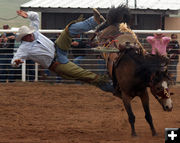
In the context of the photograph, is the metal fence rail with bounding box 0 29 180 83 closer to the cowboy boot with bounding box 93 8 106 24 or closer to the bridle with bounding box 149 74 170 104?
the cowboy boot with bounding box 93 8 106 24

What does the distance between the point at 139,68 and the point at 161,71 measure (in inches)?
14.4

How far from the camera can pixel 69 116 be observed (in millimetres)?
8734

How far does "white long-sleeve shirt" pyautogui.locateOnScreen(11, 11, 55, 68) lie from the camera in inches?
291

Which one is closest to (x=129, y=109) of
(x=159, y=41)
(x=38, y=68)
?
(x=159, y=41)

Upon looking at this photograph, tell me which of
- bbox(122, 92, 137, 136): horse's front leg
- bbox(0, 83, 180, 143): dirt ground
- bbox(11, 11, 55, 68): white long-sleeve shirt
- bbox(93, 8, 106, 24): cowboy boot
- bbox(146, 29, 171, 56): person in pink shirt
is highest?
bbox(93, 8, 106, 24): cowboy boot

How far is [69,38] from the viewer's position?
25.1ft

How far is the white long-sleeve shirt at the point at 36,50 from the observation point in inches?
291

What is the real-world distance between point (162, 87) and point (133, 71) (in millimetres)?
580

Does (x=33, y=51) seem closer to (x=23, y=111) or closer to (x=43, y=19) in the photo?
(x=23, y=111)

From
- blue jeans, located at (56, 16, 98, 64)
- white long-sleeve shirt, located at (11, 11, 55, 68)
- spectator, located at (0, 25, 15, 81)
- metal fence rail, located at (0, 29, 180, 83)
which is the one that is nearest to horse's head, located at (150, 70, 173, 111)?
blue jeans, located at (56, 16, 98, 64)

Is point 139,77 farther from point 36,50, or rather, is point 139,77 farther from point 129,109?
point 36,50

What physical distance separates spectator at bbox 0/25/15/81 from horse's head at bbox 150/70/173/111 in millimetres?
6330

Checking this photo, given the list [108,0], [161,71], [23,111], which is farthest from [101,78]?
[108,0]

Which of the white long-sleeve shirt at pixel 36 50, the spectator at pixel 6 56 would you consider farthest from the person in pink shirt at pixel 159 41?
the white long-sleeve shirt at pixel 36 50
